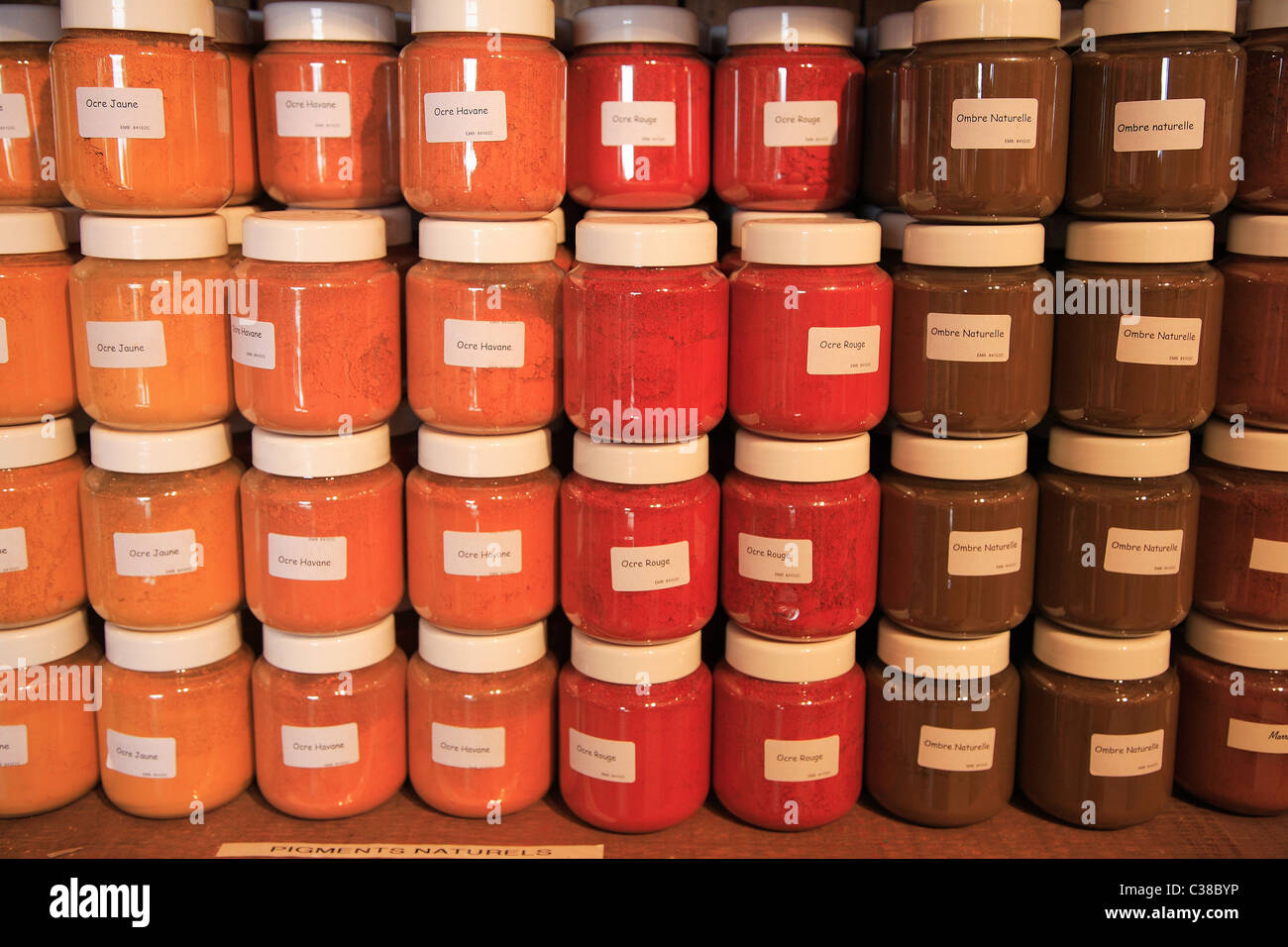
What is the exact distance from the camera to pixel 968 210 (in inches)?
53.2

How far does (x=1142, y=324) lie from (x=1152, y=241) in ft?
0.32

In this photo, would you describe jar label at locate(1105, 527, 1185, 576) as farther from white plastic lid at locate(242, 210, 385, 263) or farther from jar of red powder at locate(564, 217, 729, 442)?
white plastic lid at locate(242, 210, 385, 263)

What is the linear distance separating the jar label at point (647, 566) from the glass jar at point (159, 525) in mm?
497

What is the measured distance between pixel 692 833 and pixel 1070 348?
759mm

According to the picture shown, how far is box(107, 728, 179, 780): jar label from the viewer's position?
1.47 meters

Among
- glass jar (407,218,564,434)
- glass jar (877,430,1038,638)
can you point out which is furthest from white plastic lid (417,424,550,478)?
glass jar (877,430,1038,638)

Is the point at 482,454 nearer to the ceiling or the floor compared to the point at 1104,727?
nearer to the ceiling

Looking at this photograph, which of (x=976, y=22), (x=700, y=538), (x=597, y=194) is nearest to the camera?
(x=976, y=22)

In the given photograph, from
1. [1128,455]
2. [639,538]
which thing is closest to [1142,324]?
[1128,455]

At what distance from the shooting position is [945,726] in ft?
4.84

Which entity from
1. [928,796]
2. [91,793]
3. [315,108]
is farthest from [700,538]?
[91,793]

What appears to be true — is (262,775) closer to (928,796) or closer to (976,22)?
(928,796)

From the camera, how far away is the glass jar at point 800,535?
1.40 meters

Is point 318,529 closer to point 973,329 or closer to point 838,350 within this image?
point 838,350
